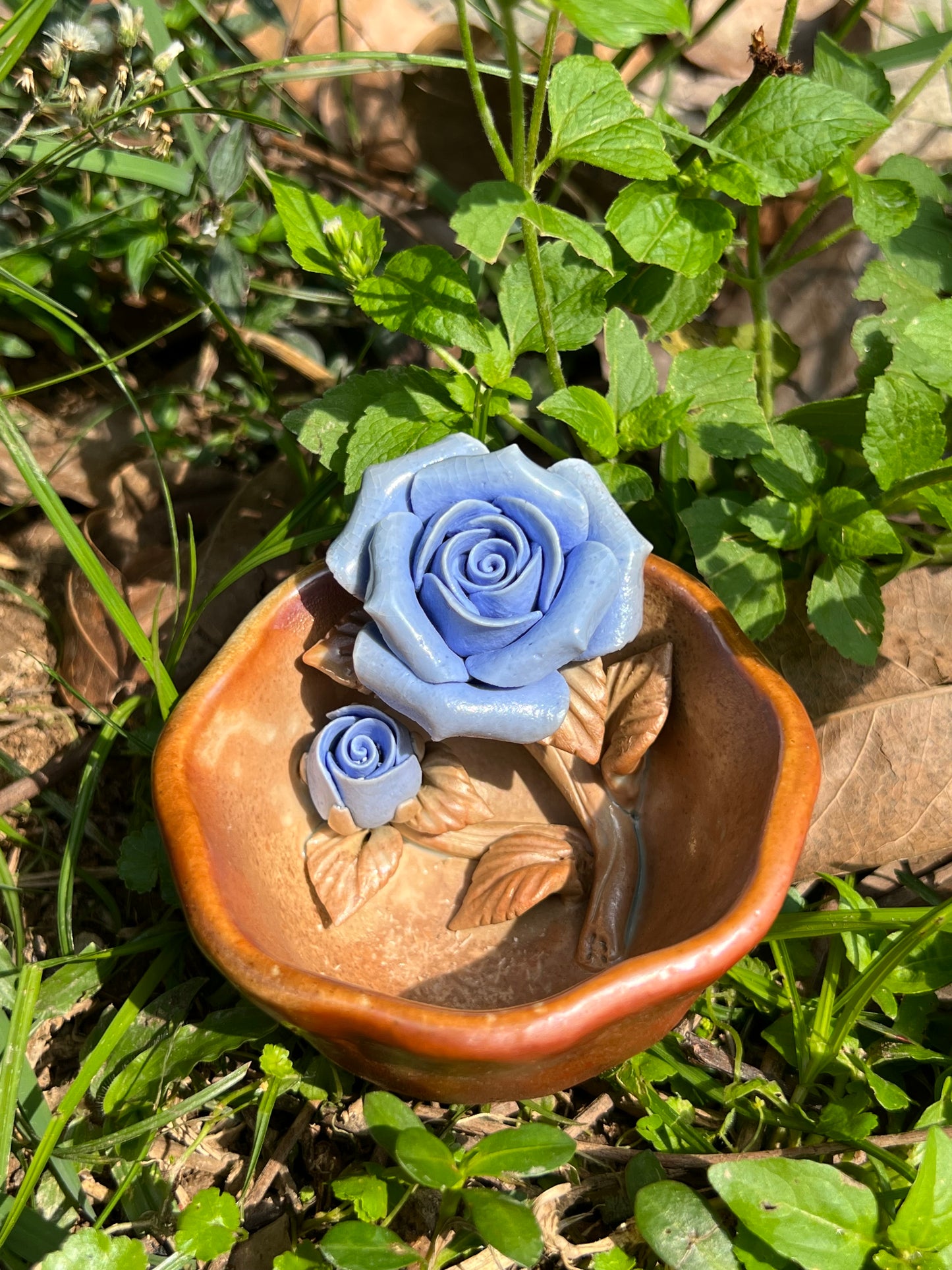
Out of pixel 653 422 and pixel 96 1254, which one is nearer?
pixel 96 1254

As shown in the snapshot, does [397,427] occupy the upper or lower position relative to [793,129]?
lower

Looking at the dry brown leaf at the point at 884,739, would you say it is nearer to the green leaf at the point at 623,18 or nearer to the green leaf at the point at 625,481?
the green leaf at the point at 625,481

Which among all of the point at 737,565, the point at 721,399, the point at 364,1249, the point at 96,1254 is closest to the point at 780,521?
the point at 737,565

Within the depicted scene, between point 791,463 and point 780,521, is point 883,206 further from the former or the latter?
point 780,521

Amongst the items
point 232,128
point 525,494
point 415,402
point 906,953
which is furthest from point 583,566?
point 232,128

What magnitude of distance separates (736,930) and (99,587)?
1.20 m

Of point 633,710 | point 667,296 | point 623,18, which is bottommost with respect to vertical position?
point 633,710

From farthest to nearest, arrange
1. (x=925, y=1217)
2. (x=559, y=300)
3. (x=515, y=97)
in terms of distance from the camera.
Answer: (x=559, y=300) → (x=925, y=1217) → (x=515, y=97)

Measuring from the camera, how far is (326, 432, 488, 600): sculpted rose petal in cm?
153

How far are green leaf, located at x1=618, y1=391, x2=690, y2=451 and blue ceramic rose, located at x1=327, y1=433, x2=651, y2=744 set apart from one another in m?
0.26

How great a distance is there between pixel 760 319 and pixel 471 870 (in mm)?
1273

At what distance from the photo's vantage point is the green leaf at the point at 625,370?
6.00 ft

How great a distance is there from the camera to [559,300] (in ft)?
6.18

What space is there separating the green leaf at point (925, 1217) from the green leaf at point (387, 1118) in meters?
0.67
